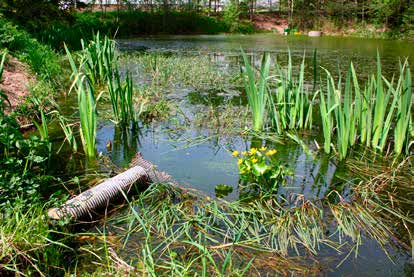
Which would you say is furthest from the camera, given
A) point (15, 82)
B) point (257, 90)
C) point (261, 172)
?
point (15, 82)

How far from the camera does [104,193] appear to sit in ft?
7.85

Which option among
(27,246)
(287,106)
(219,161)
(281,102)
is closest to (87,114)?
(219,161)

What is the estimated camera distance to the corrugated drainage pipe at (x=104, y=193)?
2.13 m

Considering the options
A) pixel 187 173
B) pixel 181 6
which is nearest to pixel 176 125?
pixel 187 173

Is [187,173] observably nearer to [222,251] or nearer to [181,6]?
[222,251]

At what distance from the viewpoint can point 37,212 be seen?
6.53ft

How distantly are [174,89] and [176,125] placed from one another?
6.60ft

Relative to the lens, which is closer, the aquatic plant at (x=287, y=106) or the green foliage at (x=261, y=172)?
the green foliage at (x=261, y=172)

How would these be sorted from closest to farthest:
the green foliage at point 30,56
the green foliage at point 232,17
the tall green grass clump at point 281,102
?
the tall green grass clump at point 281,102 < the green foliage at point 30,56 < the green foliage at point 232,17

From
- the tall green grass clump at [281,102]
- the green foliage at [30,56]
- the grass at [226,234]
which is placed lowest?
the grass at [226,234]

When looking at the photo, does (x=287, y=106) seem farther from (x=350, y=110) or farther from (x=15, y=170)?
(x=15, y=170)

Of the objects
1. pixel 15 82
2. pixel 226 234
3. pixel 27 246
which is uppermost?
pixel 15 82

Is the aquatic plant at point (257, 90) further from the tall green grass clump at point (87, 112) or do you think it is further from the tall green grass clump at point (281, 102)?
the tall green grass clump at point (87, 112)

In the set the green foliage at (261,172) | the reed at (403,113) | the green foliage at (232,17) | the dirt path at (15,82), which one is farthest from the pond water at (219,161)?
the green foliage at (232,17)
